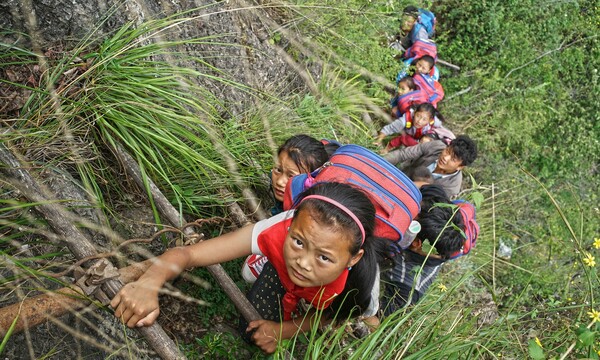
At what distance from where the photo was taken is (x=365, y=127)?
4988 mm

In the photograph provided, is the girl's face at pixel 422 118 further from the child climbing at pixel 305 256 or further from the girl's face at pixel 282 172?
the child climbing at pixel 305 256

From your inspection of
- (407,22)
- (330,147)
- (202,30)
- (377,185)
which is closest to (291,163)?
(330,147)

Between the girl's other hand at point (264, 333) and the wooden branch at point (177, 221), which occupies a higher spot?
the wooden branch at point (177, 221)

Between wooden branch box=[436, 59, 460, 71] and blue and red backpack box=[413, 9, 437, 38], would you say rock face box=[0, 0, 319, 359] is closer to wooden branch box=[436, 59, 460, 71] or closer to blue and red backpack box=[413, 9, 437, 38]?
blue and red backpack box=[413, 9, 437, 38]

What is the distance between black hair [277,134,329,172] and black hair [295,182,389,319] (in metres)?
0.60

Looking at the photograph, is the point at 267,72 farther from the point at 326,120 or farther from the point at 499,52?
the point at 499,52

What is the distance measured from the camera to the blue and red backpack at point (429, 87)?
5523 mm

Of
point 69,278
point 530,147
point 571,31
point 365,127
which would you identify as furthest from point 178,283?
point 571,31

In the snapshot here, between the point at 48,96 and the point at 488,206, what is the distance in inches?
179

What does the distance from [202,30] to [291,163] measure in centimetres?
136

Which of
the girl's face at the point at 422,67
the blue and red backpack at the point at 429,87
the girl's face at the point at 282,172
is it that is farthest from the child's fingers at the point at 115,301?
the girl's face at the point at 422,67

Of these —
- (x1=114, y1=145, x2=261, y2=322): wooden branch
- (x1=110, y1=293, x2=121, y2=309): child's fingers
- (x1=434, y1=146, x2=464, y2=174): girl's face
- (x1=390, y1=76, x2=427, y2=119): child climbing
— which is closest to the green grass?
(x1=114, y1=145, x2=261, y2=322): wooden branch

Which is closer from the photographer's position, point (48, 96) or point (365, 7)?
point (48, 96)

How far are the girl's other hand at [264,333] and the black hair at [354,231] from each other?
0.90 feet
